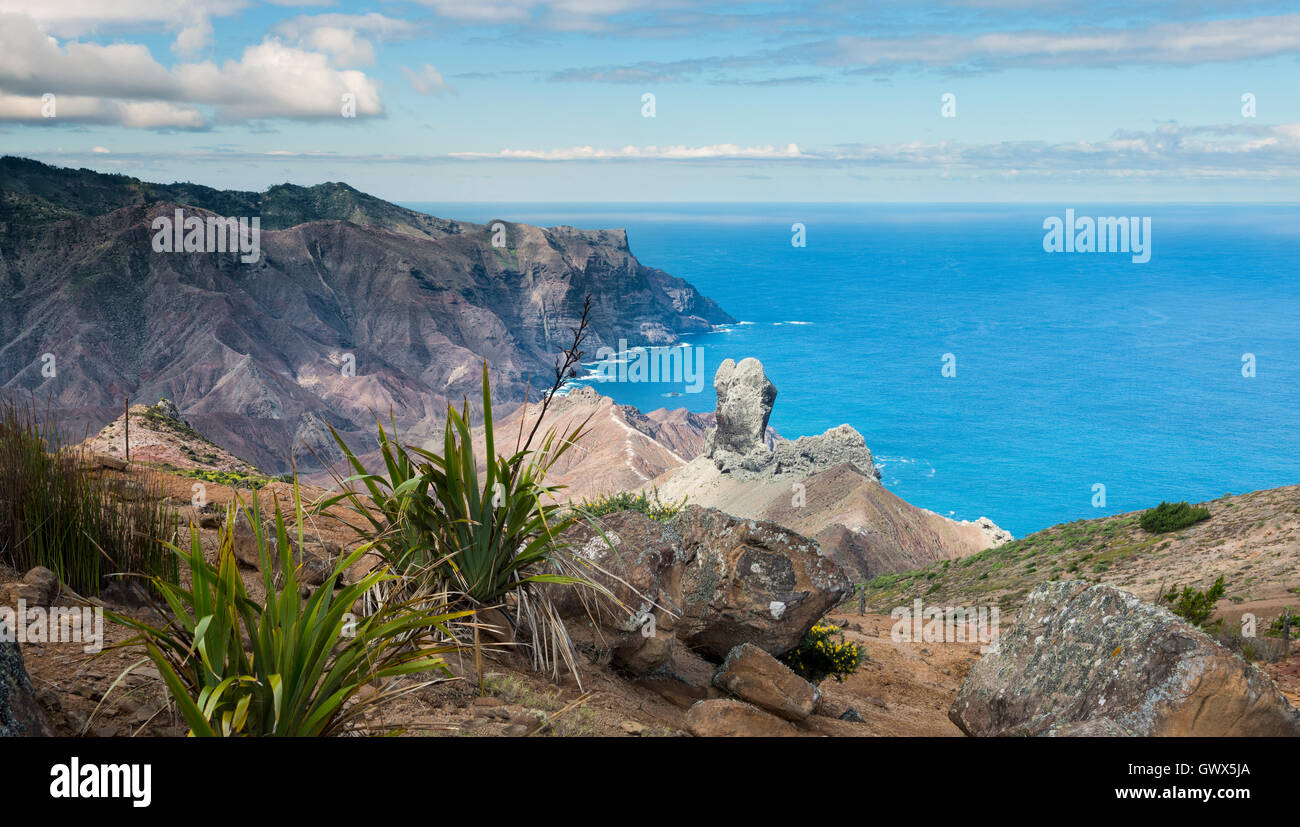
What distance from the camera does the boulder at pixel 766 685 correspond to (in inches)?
253

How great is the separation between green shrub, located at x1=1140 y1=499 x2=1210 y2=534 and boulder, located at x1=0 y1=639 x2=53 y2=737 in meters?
25.2

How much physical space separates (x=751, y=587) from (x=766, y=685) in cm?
176

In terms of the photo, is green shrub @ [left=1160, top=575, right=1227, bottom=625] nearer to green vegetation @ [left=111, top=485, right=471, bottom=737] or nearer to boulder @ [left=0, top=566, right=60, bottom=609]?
green vegetation @ [left=111, top=485, right=471, bottom=737]

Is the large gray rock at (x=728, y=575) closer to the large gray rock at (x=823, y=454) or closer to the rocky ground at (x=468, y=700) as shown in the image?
the rocky ground at (x=468, y=700)

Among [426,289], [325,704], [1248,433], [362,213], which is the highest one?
[362,213]

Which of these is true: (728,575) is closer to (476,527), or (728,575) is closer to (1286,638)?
(476,527)

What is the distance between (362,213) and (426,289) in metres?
27.9

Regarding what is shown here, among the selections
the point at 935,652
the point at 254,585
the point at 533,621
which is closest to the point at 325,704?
the point at 533,621

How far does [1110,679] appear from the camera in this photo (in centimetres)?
609

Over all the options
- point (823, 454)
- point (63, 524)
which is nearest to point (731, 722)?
point (63, 524)

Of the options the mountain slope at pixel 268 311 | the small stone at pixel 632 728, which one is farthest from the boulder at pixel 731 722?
the mountain slope at pixel 268 311

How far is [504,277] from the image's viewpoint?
573 feet

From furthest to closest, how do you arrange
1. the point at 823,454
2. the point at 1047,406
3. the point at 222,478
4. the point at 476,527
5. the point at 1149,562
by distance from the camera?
the point at 1047,406 < the point at 823,454 < the point at 1149,562 < the point at 222,478 < the point at 476,527
